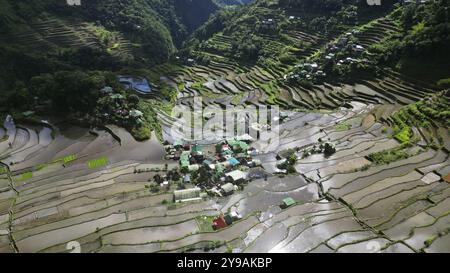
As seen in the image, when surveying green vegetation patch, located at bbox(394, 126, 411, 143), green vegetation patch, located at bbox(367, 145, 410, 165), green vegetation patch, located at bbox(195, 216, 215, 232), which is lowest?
green vegetation patch, located at bbox(195, 216, 215, 232)

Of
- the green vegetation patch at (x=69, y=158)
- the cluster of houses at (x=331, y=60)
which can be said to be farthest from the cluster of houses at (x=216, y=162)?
the cluster of houses at (x=331, y=60)

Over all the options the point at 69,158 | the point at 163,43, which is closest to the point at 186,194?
the point at 69,158

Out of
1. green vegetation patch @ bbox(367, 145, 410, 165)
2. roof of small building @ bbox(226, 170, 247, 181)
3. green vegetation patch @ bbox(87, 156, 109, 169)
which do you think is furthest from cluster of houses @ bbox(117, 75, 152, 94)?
green vegetation patch @ bbox(367, 145, 410, 165)

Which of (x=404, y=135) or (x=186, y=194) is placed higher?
(x=404, y=135)

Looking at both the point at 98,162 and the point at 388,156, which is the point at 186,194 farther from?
the point at 388,156

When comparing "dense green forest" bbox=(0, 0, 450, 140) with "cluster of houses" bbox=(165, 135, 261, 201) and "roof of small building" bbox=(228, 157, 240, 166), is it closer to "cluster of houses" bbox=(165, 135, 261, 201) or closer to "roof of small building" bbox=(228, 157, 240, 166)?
"cluster of houses" bbox=(165, 135, 261, 201)
